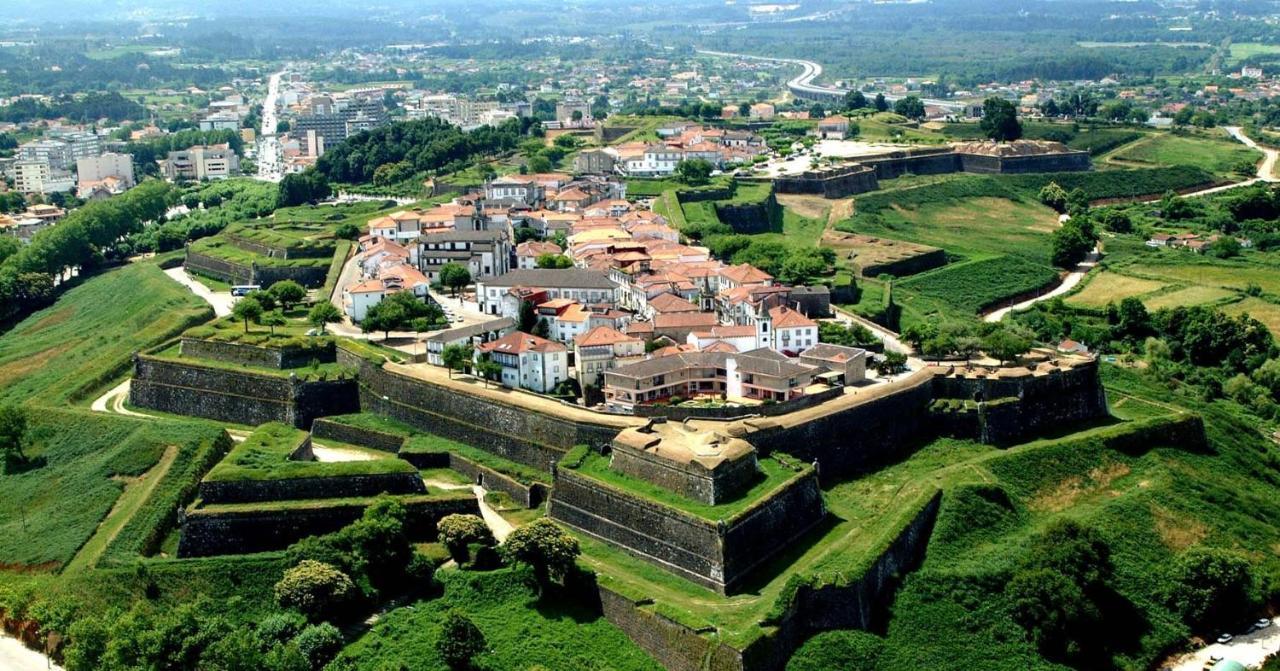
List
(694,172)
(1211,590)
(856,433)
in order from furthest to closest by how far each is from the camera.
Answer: (694,172) → (856,433) → (1211,590)

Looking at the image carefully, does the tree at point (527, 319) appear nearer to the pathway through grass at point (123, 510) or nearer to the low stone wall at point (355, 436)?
the low stone wall at point (355, 436)

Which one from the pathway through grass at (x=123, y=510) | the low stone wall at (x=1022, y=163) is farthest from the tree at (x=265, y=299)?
the low stone wall at (x=1022, y=163)

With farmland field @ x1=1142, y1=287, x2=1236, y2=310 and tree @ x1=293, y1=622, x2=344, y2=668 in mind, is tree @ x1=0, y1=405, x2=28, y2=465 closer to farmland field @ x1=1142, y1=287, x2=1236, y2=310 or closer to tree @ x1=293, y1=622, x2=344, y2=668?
tree @ x1=293, y1=622, x2=344, y2=668

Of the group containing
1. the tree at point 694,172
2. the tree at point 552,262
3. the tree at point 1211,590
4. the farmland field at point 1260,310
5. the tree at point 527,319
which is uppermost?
the tree at point 694,172

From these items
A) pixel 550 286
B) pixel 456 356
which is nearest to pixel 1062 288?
pixel 550 286

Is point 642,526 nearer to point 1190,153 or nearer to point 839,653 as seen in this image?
point 839,653

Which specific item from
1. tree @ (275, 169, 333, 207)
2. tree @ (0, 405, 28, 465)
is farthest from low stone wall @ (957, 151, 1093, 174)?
tree @ (0, 405, 28, 465)
